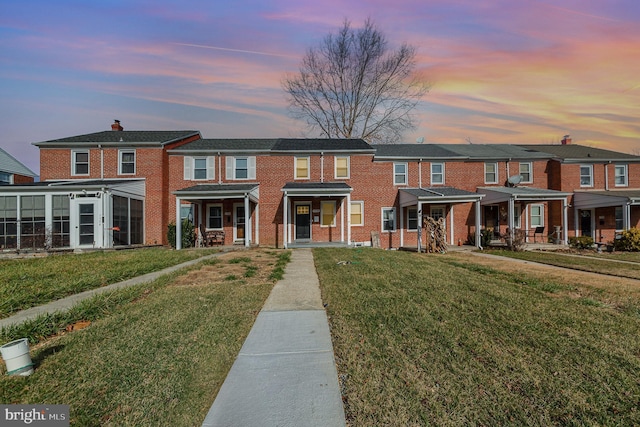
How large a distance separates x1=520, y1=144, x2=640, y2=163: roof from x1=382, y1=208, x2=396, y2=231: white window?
1171 cm

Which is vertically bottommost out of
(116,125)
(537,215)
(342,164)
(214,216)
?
(537,215)

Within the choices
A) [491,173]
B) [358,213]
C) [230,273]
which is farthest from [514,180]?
[230,273]

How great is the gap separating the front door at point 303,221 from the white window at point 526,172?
14.1m

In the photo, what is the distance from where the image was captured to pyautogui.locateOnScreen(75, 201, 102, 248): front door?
53.1 ft

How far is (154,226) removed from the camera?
19.5 meters

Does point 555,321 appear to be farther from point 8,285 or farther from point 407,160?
point 407,160

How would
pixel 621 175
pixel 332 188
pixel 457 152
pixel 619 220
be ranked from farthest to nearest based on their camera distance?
pixel 621 175 < pixel 457 152 < pixel 619 220 < pixel 332 188

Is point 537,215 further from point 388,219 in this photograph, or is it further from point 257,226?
point 257,226

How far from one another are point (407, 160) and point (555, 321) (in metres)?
17.0

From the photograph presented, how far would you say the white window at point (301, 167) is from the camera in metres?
20.2

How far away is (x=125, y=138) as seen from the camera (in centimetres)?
2028

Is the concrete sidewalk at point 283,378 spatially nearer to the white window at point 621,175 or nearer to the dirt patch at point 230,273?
the dirt patch at point 230,273

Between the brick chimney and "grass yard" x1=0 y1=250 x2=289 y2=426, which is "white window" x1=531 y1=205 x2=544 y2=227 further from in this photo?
the brick chimney

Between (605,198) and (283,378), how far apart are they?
2358 centimetres
